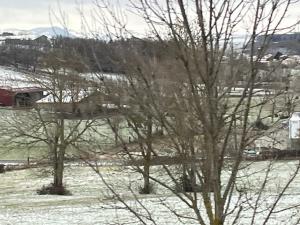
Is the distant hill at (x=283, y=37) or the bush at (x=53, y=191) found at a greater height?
the distant hill at (x=283, y=37)

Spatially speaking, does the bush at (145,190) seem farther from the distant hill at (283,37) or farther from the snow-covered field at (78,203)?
the distant hill at (283,37)

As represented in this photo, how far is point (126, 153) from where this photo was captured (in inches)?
154

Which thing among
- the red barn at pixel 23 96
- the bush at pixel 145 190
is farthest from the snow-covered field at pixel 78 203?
the red barn at pixel 23 96

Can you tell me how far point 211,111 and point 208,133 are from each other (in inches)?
5.7

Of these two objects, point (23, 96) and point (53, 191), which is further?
point (23, 96)

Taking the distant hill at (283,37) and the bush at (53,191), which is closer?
the distant hill at (283,37)

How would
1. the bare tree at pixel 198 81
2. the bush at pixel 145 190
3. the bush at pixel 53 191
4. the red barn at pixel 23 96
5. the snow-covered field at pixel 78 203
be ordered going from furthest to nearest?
the red barn at pixel 23 96
the bush at pixel 53 191
the bush at pixel 145 190
the snow-covered field at pixel 78 203
the bare tree at pixel 198 81

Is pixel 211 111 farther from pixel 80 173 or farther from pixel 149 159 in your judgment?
pixel 80 173

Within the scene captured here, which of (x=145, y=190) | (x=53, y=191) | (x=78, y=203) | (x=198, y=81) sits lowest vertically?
(x=53, y=191)

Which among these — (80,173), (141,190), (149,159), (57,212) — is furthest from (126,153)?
(80,173)

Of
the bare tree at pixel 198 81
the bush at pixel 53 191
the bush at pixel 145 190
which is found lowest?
the bush at pixel 53 191

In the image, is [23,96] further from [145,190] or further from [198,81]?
[198,81]

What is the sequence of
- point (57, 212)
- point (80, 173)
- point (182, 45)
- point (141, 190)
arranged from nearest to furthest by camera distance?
point (182, 45) < point (57, 212) < point (141, 190) < point (80, 173)

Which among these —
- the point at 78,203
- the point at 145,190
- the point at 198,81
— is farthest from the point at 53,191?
the point at 198,81
